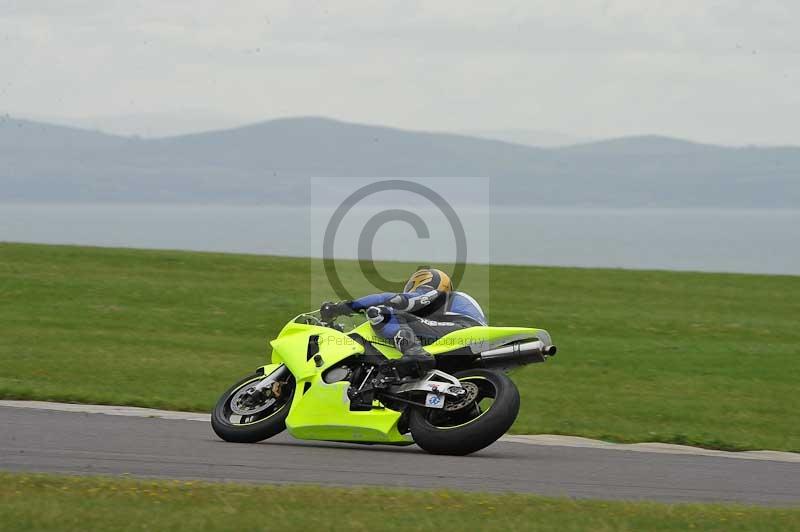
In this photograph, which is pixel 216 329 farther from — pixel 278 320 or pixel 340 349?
pixel 340 349

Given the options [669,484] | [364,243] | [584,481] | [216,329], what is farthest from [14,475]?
[216,329]

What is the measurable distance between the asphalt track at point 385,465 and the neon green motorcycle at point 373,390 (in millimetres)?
185

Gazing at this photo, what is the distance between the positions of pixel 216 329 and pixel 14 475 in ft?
40.6

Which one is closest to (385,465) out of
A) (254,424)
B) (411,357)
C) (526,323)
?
(411,357)

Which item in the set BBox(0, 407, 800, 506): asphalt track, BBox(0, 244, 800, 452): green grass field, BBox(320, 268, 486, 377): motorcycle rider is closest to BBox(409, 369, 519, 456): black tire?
BBox(0, 407, 800, 506): asphalt track

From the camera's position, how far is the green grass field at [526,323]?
13.6 meters

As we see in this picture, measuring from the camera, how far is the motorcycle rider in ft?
33.0

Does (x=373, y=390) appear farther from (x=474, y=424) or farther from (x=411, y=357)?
(x=474, y=424)

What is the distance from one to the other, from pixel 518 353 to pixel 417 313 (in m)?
1.00

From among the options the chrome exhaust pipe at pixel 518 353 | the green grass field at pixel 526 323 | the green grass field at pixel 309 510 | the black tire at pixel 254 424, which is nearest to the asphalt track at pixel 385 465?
the black tire at pixel 254 424

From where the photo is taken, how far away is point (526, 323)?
2184cm

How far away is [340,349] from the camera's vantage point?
10.2 m

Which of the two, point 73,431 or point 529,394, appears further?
point 529,394

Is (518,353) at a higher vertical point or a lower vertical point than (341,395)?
higher
